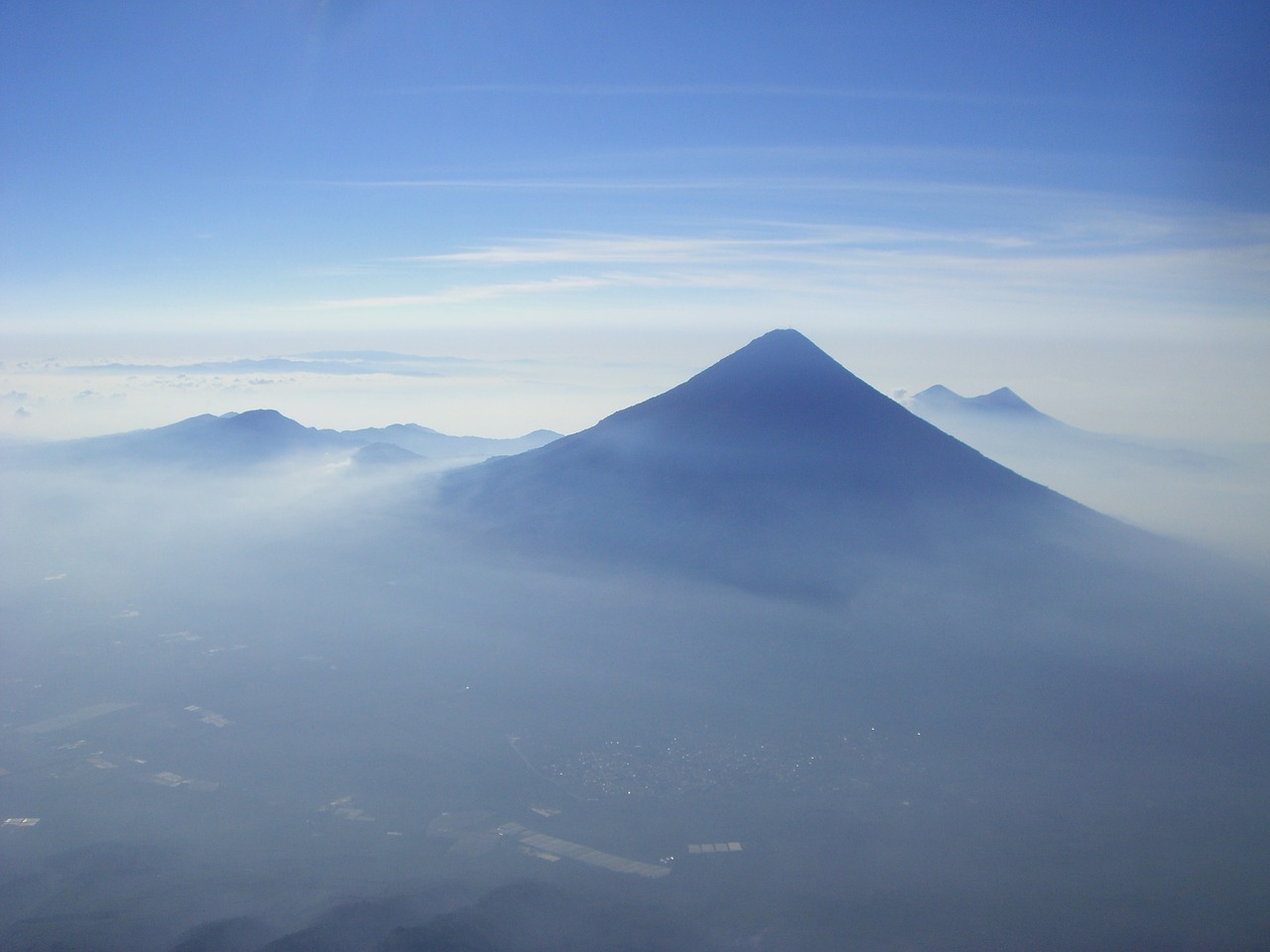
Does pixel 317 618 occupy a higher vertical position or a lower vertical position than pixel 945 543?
lower

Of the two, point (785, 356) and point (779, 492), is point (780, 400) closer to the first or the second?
point (785, 356)

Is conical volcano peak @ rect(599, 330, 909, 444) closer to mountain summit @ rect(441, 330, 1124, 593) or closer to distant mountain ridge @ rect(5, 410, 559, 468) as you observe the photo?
mountain summit @ rect(441, 330, 1124, 593)

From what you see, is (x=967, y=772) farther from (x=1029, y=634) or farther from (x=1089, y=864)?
(x=1029, y=634)

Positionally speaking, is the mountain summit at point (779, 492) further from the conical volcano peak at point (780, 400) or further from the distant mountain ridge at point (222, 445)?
the distant mountain ridge at point (222, 445)

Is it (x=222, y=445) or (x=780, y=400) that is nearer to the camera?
(x=780, y=400)

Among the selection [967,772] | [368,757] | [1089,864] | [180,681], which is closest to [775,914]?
[1089,864]

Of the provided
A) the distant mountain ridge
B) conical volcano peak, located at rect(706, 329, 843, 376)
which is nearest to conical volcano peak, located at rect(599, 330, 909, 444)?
conical volcano peak, located at rect(706, 329, 843, 376)

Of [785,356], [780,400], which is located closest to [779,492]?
[780,400]

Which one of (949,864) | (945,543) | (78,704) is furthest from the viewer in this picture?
(945,543)
